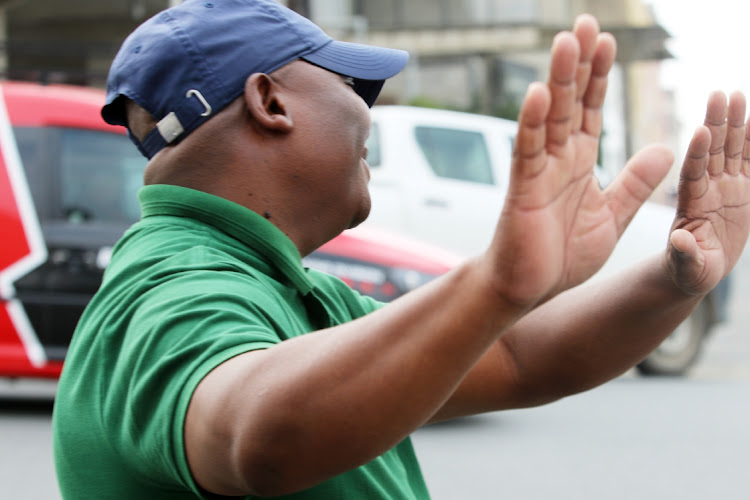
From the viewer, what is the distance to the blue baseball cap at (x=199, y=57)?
1375mm

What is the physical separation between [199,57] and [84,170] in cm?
533

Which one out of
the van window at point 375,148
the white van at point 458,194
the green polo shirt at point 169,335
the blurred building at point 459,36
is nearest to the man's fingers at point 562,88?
the green polo shirt at point 169,335

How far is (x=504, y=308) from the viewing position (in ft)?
3.37

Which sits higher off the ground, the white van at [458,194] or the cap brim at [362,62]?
the cap brim at [362,62]

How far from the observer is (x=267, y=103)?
1.40 meters

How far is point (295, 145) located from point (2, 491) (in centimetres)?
393

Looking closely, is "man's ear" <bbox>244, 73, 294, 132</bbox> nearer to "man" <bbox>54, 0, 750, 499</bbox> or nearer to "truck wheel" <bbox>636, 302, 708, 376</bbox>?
"man" <bbox>54, 0, 750, 499</bbox>

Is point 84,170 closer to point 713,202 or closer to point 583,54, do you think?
point 713,202

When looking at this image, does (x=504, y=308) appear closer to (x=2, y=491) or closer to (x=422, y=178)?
(x=2, y=491)

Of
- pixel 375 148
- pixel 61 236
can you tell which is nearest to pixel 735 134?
pixel 61 236

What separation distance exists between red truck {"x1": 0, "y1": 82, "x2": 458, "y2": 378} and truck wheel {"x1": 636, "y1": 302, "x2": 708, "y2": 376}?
9.46 ft

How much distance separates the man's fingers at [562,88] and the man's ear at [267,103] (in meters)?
0.46

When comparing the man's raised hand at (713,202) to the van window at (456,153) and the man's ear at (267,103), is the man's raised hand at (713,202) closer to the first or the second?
the man's ear at (267,103)

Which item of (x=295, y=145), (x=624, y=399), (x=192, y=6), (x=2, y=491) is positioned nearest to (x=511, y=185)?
(x=295, y=145)
